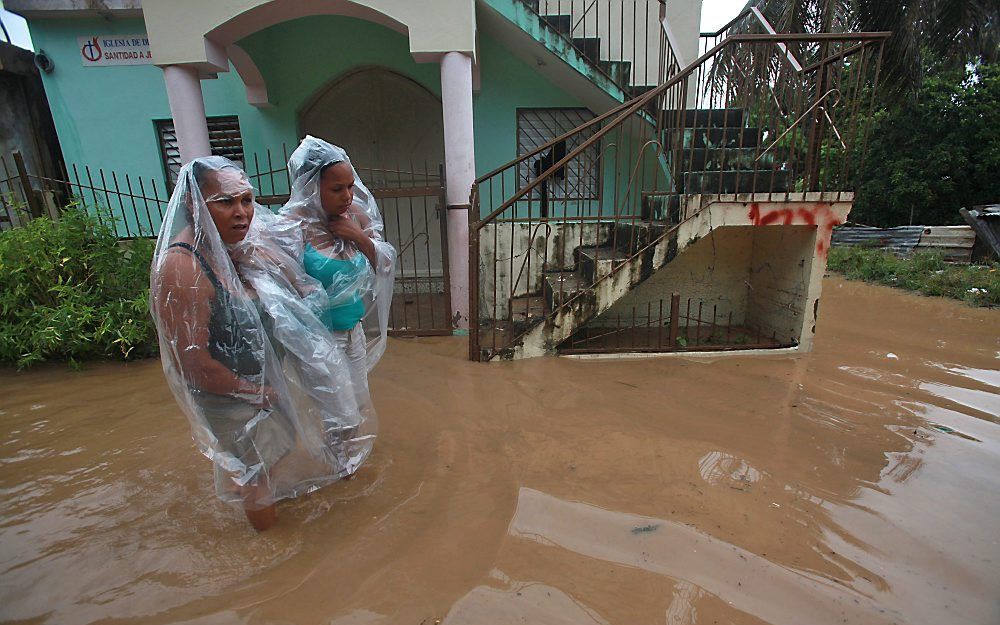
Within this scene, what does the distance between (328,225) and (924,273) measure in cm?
924

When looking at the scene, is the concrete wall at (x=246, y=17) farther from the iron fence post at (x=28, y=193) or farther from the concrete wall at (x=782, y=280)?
the concrete wall at (x=782, y=280)

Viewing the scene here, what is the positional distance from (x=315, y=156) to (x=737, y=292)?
4.55 metres

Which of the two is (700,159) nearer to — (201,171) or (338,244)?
(338,244)

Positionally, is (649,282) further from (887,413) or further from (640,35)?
(640,35)

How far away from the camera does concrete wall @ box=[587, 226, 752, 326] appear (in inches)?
193

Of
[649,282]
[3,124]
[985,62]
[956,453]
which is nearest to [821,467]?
[956,453]

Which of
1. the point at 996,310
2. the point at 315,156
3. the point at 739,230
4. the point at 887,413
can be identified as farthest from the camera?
the point at 996,310

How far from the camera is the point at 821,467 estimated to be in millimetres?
2582

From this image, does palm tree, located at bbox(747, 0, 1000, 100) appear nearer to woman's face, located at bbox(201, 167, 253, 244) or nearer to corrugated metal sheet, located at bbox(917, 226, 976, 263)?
corrugated metal sheet, located at bbox(917, 226, 976, 263)

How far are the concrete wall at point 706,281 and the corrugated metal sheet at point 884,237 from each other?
6408 mm

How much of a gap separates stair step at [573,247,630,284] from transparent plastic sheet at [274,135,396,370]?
1.91m

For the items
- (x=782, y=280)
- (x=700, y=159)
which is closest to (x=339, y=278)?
(x=700, y=159)

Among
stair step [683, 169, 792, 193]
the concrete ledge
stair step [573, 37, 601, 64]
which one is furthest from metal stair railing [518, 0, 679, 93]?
the concrete ledge

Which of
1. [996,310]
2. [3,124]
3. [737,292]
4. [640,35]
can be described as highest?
[640,35]
